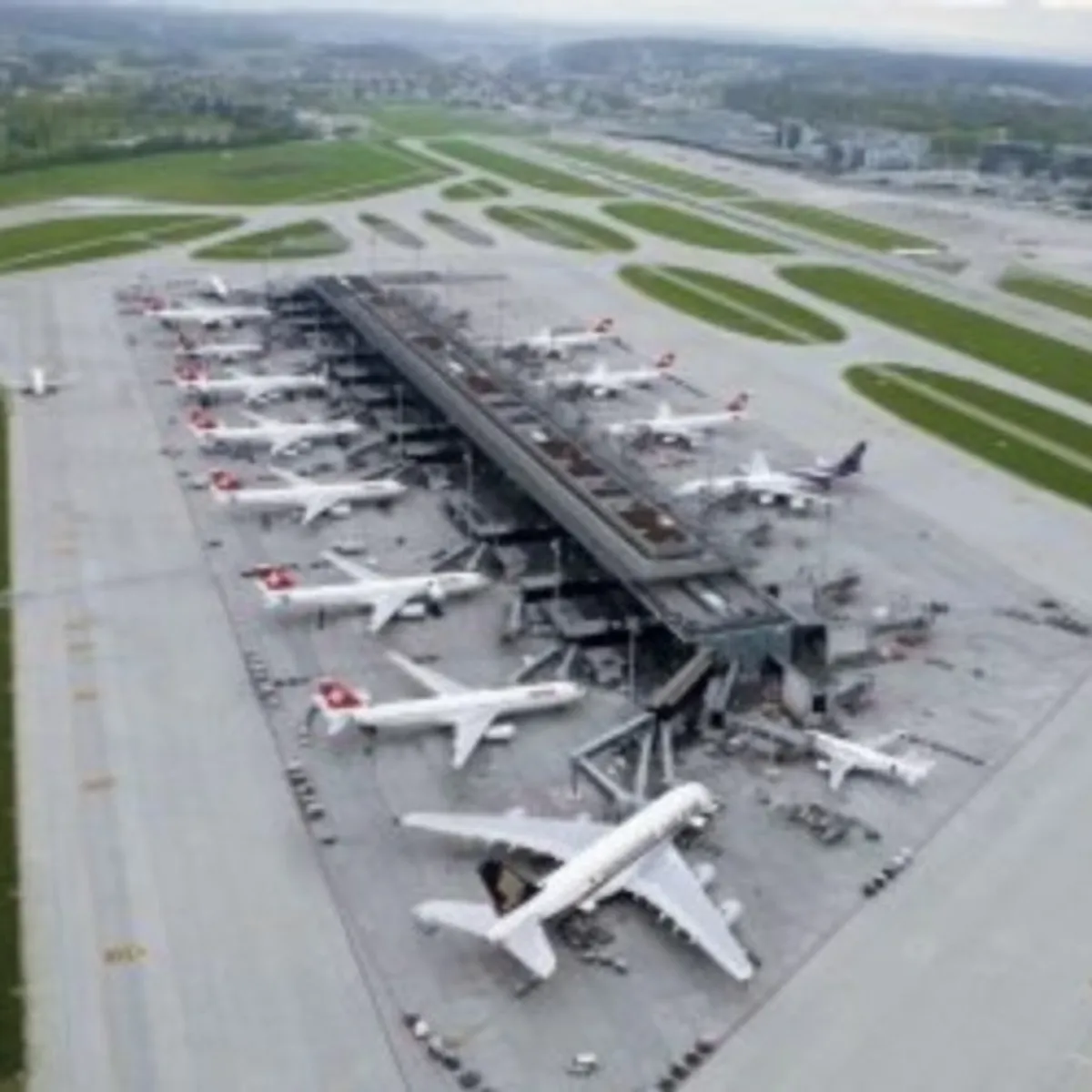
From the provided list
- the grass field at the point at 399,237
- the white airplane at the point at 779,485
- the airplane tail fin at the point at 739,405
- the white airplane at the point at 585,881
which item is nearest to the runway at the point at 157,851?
the white airplane at the point at 585,881

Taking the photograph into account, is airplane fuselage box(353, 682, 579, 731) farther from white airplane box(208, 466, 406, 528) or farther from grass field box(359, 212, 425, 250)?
grass field box(359, 212, 425, 250)

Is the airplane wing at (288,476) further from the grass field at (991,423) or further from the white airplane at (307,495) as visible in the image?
the grass field at (991,423)

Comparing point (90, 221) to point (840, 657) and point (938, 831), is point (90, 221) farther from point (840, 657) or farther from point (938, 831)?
point (938, 831)

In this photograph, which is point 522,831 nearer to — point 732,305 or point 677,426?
point 677,426

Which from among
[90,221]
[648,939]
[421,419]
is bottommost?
[90,221]

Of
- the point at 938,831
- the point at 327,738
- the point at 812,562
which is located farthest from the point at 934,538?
the point at 327,738
